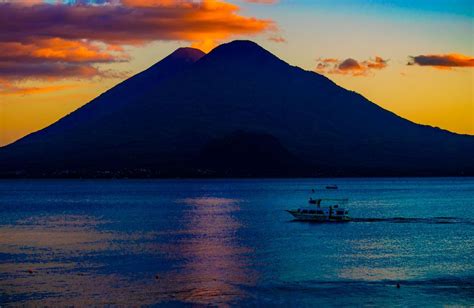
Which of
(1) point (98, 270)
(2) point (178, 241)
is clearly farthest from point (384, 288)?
(2) point (178, 241)

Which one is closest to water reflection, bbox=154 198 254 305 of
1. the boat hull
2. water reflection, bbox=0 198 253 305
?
water reflection, bbox=0 198 253 305

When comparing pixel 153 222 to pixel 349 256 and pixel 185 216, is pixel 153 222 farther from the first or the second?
pixel 349 256

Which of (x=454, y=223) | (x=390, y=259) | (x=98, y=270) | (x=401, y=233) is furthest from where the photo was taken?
(x=454, y=223)

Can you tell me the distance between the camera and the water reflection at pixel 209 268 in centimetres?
4906

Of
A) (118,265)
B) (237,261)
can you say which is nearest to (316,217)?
(237,261)

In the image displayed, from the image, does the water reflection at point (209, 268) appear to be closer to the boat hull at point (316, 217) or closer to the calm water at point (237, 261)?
the calm water at point (237, 261)

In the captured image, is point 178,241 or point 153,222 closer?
point 178,241

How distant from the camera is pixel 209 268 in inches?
2354

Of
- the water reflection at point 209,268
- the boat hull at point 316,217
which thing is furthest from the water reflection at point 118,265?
the boat hull at point 316,217

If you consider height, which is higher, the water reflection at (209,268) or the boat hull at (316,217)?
the boat hull at (316,217)

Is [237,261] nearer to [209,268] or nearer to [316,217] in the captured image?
[209,268]

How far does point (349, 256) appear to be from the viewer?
66500mm

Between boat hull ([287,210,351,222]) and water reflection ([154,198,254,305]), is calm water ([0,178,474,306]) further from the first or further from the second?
boat hull ([287,210,351,222])

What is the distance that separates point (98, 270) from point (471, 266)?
2727 centimetres
